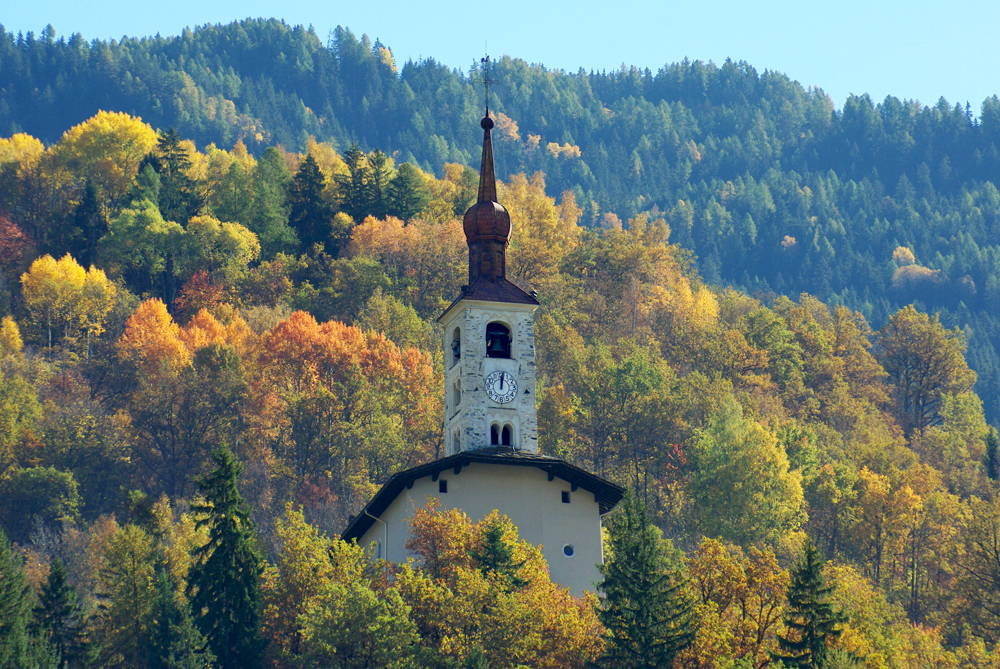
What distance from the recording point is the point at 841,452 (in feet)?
280

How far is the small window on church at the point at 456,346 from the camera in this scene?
2094 inches

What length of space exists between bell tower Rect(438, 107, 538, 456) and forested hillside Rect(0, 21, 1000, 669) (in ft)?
21.5

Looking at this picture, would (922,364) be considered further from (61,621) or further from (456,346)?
(61,621)

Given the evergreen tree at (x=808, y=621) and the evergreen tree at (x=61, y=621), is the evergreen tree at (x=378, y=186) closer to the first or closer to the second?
the evergreen tree at (x=61, y=621)

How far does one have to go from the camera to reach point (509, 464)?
158ft

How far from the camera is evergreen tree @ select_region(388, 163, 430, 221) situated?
10350 centimetres

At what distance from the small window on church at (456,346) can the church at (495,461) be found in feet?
0.16

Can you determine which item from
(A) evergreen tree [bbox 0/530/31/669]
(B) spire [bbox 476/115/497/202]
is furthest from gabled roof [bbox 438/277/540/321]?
(A) evergreen tree [bbox 0/530/31/669]

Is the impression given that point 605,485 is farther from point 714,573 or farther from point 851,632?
point 851,632

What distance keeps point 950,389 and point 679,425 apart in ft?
100

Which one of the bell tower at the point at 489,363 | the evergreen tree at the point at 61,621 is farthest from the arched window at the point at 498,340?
the evergreen tree at the point at 61,621

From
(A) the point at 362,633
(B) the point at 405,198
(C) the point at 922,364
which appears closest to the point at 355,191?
(B) the point at 405,198

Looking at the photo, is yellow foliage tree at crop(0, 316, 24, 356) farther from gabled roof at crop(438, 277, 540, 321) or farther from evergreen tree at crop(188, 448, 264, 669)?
evergreen tree at crop(188, 448, 264, 669)

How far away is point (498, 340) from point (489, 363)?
1.42m
